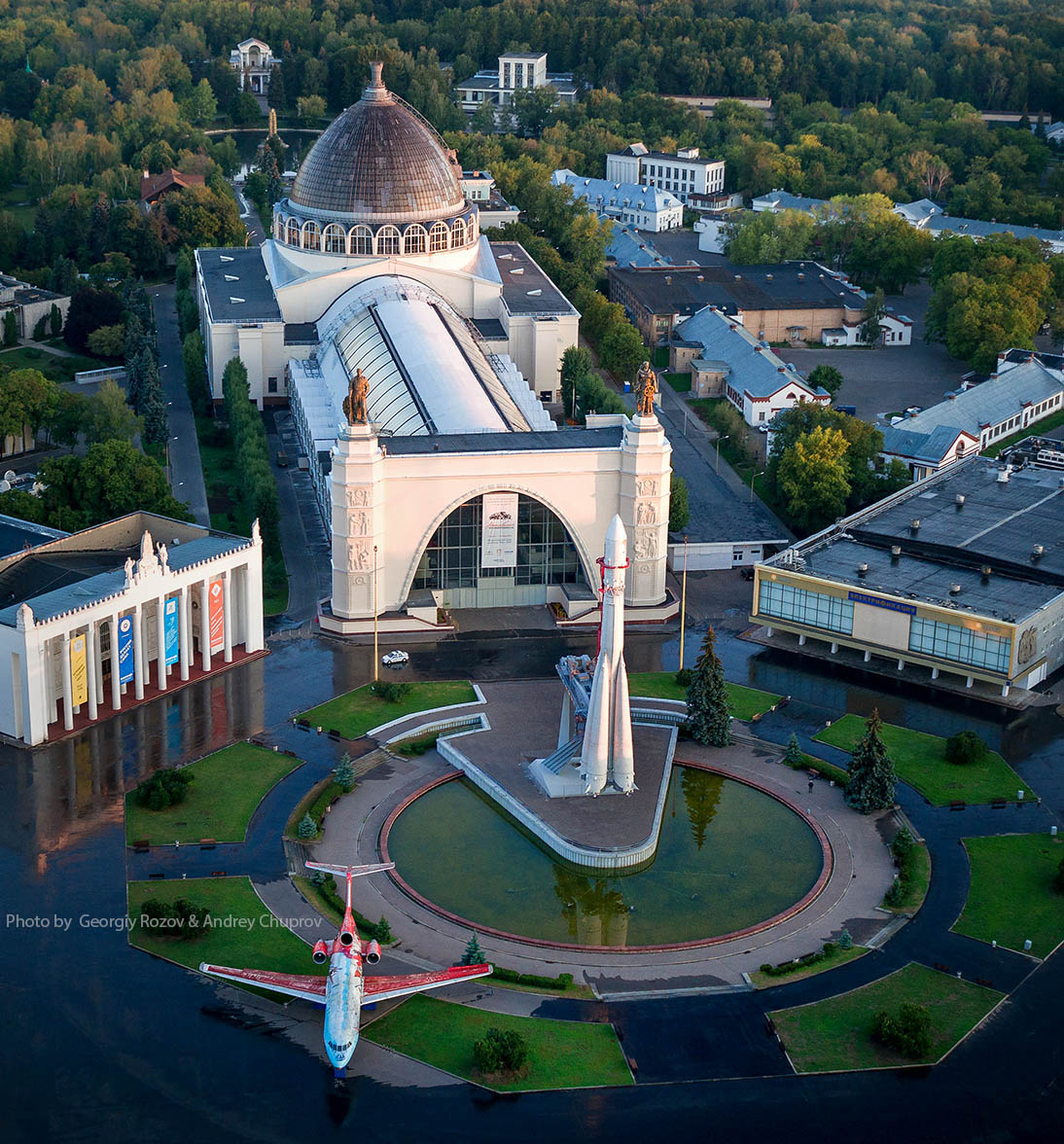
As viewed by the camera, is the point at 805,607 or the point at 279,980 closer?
the point at 279,980

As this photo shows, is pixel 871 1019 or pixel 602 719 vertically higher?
pixel 602 719

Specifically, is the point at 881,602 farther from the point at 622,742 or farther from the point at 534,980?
the point at 534,980

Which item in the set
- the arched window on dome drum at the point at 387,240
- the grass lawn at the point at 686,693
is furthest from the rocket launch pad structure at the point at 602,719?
the arched window on dome drum at the point at 387,240

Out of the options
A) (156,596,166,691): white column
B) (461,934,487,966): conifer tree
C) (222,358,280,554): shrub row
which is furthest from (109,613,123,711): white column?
(461,934,487,966): conifer tree

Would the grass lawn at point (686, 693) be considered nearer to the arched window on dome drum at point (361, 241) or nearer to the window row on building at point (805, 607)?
the window row on building at point (805, 607)

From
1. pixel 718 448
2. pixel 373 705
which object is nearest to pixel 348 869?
pixel 373 705

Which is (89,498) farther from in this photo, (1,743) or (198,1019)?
(198,1019)
